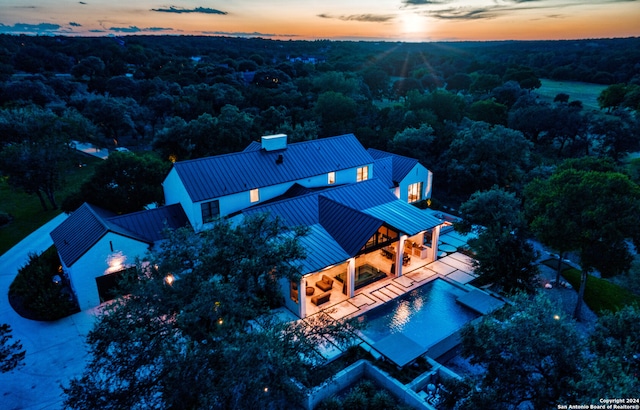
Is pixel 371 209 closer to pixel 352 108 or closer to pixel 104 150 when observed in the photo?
pixel 352 108

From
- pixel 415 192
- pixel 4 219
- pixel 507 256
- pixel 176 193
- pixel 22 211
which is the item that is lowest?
pixel 22 211

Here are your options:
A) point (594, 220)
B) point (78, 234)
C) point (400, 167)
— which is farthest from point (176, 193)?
point (594, 220)

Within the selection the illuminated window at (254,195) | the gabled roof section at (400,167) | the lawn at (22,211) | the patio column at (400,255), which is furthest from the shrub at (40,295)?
the gabled roof section at (400,167)

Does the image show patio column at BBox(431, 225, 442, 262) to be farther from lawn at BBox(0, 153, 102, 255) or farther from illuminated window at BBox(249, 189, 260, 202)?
lawn at BBox(0, 153, 102, 255)

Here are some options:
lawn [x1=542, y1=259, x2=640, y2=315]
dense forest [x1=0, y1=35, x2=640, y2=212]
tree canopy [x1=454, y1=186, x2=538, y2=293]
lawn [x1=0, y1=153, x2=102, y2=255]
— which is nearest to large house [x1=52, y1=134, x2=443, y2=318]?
tree canopy [x1=454, y1=186, x2=538, y2=293]

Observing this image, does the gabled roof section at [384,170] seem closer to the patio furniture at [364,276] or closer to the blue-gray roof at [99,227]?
the patio furniture at [364,276]

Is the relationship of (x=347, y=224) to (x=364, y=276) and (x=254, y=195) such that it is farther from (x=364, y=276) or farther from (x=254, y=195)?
(x=254, y=195)
